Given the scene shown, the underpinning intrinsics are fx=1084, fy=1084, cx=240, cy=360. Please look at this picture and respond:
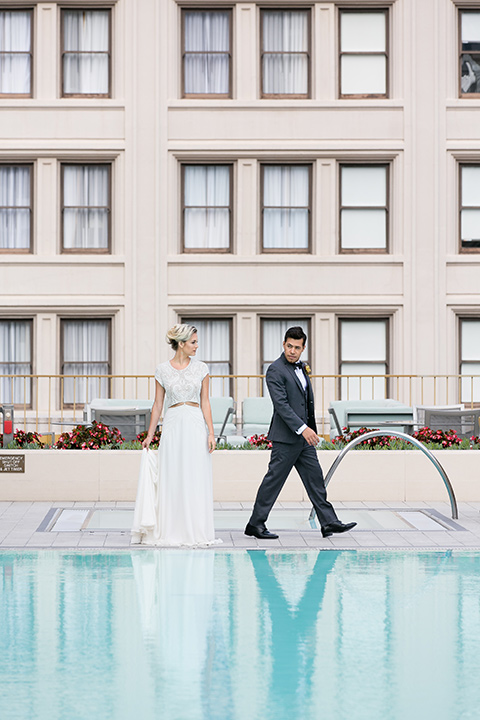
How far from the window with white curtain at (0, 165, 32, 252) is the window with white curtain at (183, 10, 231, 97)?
4249 millimetres

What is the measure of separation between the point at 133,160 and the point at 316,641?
18.9 meters

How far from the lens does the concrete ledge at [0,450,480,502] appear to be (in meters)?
14.1

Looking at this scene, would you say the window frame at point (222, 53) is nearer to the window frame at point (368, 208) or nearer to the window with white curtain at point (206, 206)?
the window with white curtain at point (206, 206)

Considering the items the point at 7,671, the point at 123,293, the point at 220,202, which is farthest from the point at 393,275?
the point at 7,671

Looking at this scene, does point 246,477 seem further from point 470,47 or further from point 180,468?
point 470,47

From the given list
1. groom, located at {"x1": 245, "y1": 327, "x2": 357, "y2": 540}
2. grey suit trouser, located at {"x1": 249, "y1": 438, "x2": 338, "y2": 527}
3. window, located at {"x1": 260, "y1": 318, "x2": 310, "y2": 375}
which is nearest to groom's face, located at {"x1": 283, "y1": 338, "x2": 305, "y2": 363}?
groom, located at {"x1": 245, "y1": 327, "x2": 357, "y2": 540}

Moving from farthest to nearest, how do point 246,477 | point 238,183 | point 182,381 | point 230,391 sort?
point 230,391, point 238,183, point 246,477, point 182,381

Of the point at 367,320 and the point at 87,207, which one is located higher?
the point at 87,207

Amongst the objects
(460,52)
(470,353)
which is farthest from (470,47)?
(470,353)

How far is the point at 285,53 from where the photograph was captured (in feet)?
81.8

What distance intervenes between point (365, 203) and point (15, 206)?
808cm

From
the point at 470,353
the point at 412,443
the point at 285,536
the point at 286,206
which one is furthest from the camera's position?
the point at 470,353

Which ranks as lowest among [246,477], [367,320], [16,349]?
[246,477]

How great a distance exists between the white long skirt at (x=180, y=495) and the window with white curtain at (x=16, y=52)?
53.5ft
